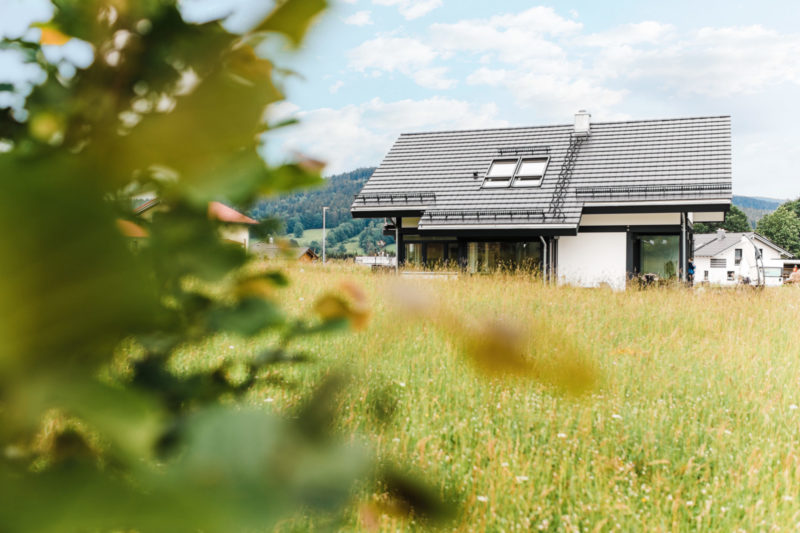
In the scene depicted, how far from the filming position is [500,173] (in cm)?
1572

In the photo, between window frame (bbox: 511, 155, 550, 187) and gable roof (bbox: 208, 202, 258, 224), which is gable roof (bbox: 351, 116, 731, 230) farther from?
gable roof (bbox: 208, 202, 258, 224)

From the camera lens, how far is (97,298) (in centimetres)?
16

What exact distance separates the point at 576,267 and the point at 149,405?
14709 mm

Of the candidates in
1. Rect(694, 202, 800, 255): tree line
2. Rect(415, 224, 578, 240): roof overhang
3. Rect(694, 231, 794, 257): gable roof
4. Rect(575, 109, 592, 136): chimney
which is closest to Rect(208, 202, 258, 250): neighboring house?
Rect(415, 224, 578, 240): roof overhang

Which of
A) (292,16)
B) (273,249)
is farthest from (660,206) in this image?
(292,16)

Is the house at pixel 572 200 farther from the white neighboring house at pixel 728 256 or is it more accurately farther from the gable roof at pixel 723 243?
the gable roof at pixel 723 243

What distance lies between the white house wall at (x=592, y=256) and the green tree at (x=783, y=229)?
5928 centimetres

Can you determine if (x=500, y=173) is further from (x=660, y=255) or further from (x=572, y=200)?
(x=660, y=255)

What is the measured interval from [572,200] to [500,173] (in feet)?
7.65

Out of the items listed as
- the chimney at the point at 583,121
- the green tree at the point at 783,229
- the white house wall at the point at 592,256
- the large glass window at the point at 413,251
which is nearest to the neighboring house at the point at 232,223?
the white house wall at the point at 592,256

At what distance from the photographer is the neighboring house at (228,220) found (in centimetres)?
30

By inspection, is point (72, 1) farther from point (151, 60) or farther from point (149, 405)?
point (149, 405)

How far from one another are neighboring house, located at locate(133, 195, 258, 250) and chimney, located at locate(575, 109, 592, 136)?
17130mm

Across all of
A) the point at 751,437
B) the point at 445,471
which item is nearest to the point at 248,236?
the point at 445,471
